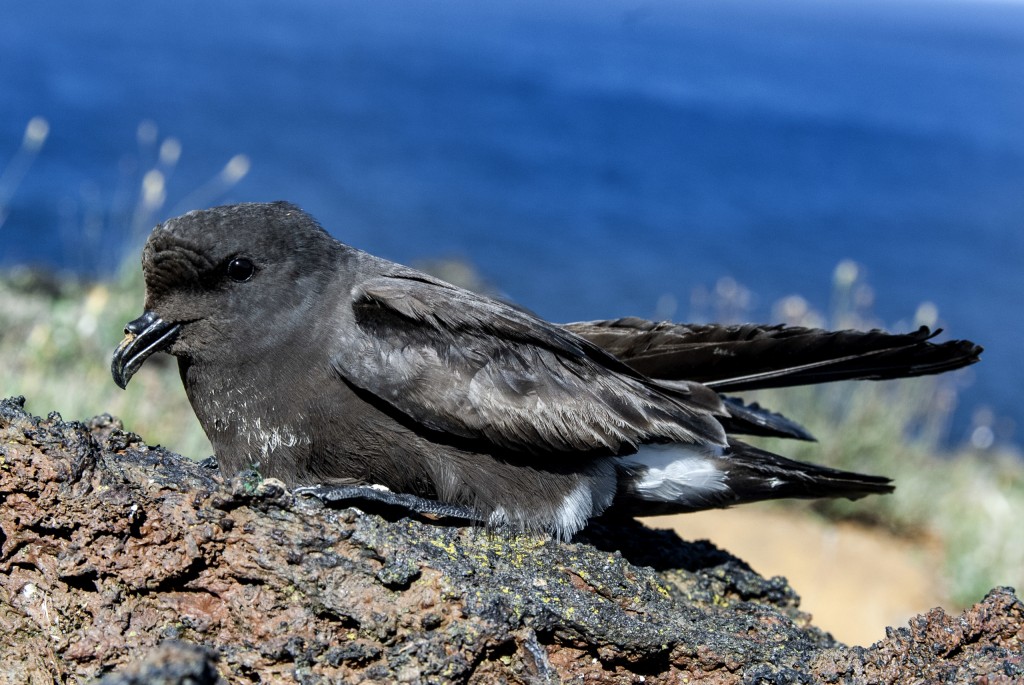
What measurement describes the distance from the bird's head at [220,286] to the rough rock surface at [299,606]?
0.50 m

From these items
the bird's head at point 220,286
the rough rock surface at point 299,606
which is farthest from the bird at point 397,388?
the rough rock surface at point 299,606

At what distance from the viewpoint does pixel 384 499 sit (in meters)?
2.94

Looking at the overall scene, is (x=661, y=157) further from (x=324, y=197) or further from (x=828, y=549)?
(x=828, y=549)

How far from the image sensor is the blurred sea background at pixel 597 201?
25.1 feet

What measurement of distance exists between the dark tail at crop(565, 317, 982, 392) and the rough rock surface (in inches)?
41.3

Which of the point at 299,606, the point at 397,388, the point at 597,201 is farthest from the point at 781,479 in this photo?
the point at 597,201

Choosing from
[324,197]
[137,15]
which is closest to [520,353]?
[324,197]

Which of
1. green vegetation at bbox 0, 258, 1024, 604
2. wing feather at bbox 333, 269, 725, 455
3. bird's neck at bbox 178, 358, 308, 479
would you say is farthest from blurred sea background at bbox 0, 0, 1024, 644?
wing feather at bbox 333, 269, 725, 455

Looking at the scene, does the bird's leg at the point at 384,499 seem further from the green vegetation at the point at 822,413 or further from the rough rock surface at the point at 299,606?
the green vegetation at the point at 822,413

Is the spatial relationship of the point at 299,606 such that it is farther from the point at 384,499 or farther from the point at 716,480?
the point at 716,480

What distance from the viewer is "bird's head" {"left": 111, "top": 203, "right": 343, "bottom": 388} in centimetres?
316

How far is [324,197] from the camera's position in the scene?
19.7 metres

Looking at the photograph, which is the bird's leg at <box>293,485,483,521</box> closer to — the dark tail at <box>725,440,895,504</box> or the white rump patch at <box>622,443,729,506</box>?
the white rump patch at <box>622,443,729,506</box>

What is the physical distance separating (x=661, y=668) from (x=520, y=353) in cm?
108
